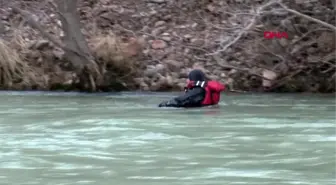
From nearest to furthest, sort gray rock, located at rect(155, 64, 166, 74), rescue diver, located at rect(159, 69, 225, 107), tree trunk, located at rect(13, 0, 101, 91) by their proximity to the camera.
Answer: rescue diver, located at rect(159, 69, 225, 107), tree trunk, located at rect(13, 0, 101, 91), gray rock, located at rect(155, 64, 166, 74)

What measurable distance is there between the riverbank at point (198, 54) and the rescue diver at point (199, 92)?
313 centimetres

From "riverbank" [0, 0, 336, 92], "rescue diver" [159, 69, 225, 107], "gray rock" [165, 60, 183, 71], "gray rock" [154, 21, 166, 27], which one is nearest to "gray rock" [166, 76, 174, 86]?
Result: "riverbank" [0, 0, 336, 92]

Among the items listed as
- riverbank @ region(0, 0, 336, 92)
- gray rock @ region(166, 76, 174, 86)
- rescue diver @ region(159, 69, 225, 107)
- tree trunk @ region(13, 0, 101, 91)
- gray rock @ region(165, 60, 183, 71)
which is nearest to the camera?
rescue diver @ region(159, 69, 225, 107)

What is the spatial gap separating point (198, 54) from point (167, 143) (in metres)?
9.62

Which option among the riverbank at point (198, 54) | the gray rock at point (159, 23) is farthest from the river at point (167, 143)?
the gray rock at point (159, 23)

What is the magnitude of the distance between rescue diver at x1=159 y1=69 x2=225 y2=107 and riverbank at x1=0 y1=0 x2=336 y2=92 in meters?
3.13

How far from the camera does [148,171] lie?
8.09 metres

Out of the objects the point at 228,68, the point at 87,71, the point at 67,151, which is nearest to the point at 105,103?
the point at 87,71

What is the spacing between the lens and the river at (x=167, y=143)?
7859 millimetres

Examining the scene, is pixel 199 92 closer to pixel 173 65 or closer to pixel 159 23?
pixel 173 65

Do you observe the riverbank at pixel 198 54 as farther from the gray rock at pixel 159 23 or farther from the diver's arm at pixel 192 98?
the diver's arm at pixel 192 98

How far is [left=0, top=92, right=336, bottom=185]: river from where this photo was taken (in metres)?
7.86

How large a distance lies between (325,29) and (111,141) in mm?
8385

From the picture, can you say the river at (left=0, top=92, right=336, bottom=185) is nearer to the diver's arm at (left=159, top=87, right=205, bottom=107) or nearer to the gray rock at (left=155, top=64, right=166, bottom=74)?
the diver's arm at (left=159, top=87, right=205, bottom=107)
